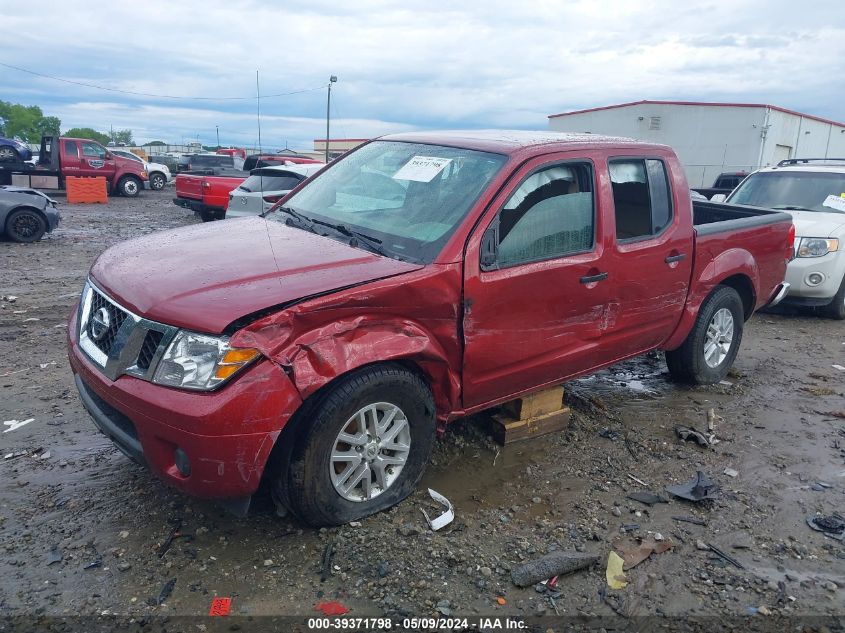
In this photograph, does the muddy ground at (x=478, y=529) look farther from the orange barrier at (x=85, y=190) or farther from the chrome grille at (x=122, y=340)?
the orange barrier at (x=85, y=190)

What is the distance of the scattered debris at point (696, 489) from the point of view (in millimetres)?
3727

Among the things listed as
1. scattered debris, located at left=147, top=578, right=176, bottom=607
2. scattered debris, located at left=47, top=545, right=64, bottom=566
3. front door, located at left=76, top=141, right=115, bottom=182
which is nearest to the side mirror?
scattered debris, located at left=147, top=578, right=176, bottom=607

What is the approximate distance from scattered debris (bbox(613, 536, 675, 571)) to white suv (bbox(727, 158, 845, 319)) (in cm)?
557

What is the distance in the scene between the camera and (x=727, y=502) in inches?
147

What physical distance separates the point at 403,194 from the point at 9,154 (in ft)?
74.3

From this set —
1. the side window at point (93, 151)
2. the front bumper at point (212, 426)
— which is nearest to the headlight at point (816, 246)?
the front bumper at point (212, 426)

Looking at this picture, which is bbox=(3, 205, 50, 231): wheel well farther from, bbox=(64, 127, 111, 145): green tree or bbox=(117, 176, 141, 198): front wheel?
bbox=(64, 127, 111, 145): green tree

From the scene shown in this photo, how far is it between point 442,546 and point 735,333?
3626 millimetres

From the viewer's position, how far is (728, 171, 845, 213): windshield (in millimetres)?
8438

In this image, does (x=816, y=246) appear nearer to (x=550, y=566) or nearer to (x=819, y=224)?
(x=819, y=224)

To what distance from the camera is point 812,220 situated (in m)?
7.96

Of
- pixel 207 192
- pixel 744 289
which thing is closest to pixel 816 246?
pixel 744 289

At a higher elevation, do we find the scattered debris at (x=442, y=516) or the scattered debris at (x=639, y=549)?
the scattered debris at (x=442, y=516)

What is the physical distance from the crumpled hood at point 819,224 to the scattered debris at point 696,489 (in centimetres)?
512
